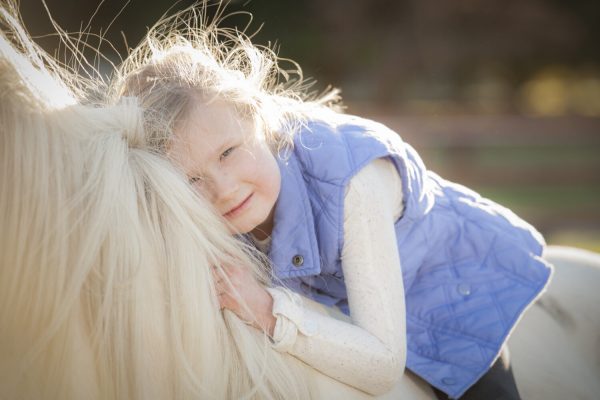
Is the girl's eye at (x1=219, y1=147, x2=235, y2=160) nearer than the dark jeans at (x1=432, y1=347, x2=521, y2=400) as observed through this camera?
Yes

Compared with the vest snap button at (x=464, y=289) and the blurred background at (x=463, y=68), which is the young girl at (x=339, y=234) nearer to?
the vest snap button at (x=464, y=289)

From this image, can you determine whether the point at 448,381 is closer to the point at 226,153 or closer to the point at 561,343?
the point at 561,343

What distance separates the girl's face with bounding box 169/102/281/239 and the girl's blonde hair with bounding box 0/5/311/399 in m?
0.14

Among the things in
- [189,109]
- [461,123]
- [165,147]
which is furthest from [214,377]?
[461,123]

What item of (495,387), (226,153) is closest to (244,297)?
(226,153)

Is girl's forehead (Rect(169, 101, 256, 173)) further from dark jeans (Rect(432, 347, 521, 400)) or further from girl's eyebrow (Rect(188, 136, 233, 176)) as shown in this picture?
dark jeans (Rect(432, 347, 521, 400))

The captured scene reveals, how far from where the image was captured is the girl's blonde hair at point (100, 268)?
104 centimetres

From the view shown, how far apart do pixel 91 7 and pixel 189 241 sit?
11254mm

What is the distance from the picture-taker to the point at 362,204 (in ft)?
4.81

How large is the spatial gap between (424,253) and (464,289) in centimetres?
15

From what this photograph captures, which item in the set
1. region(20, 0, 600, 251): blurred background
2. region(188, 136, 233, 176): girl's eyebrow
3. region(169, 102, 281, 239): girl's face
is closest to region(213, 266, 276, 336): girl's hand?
region(169, 102, 281, 239): girl's face

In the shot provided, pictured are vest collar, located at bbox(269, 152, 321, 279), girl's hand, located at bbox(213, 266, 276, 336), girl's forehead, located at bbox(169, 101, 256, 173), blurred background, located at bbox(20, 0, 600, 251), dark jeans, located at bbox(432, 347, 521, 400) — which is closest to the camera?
girl's hand, located at bbox(213, 266, 276, 336)

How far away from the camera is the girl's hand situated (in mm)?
1239

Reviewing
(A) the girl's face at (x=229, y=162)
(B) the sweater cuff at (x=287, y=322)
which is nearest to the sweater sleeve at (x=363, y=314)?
(B) the sweater cuff at (x=287, y=322)
